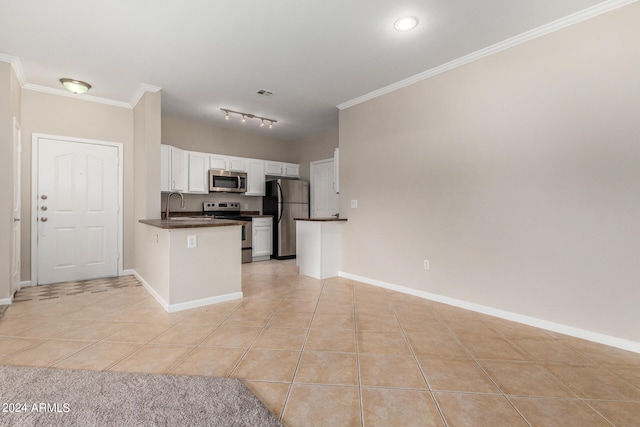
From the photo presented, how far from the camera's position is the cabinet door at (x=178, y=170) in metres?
4.90

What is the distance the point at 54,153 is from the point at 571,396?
5685mm

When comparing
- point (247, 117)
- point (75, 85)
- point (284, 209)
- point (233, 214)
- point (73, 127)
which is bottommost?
point (233, 214)

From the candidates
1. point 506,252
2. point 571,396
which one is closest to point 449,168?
point 506,252

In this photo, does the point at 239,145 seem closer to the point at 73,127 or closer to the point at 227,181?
the point at 227,181

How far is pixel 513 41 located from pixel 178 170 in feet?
15.8

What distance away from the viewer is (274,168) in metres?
6.32

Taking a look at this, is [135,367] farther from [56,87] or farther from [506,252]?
[56,87]

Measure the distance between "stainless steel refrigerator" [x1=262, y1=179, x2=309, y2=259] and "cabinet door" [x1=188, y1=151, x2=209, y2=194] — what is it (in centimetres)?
127

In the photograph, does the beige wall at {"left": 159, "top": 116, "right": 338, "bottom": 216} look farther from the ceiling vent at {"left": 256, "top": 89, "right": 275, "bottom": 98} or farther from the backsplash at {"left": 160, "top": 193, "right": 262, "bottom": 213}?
the ceiling vent at {"left": 256, "top": 89, "right": 275, "bottom": 98}

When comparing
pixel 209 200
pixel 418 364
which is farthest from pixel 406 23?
pixel 209 200

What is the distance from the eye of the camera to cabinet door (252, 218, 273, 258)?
18.9 ft

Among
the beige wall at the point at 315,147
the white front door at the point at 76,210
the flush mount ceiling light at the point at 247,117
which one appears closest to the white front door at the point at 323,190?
the beige wall at the point at 315,147

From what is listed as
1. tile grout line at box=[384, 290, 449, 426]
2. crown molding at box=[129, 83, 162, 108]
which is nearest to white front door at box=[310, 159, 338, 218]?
tile grout line at box=[384, 290, 449, 426]

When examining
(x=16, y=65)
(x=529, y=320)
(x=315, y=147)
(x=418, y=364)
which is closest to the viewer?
(x=418, y=364)
